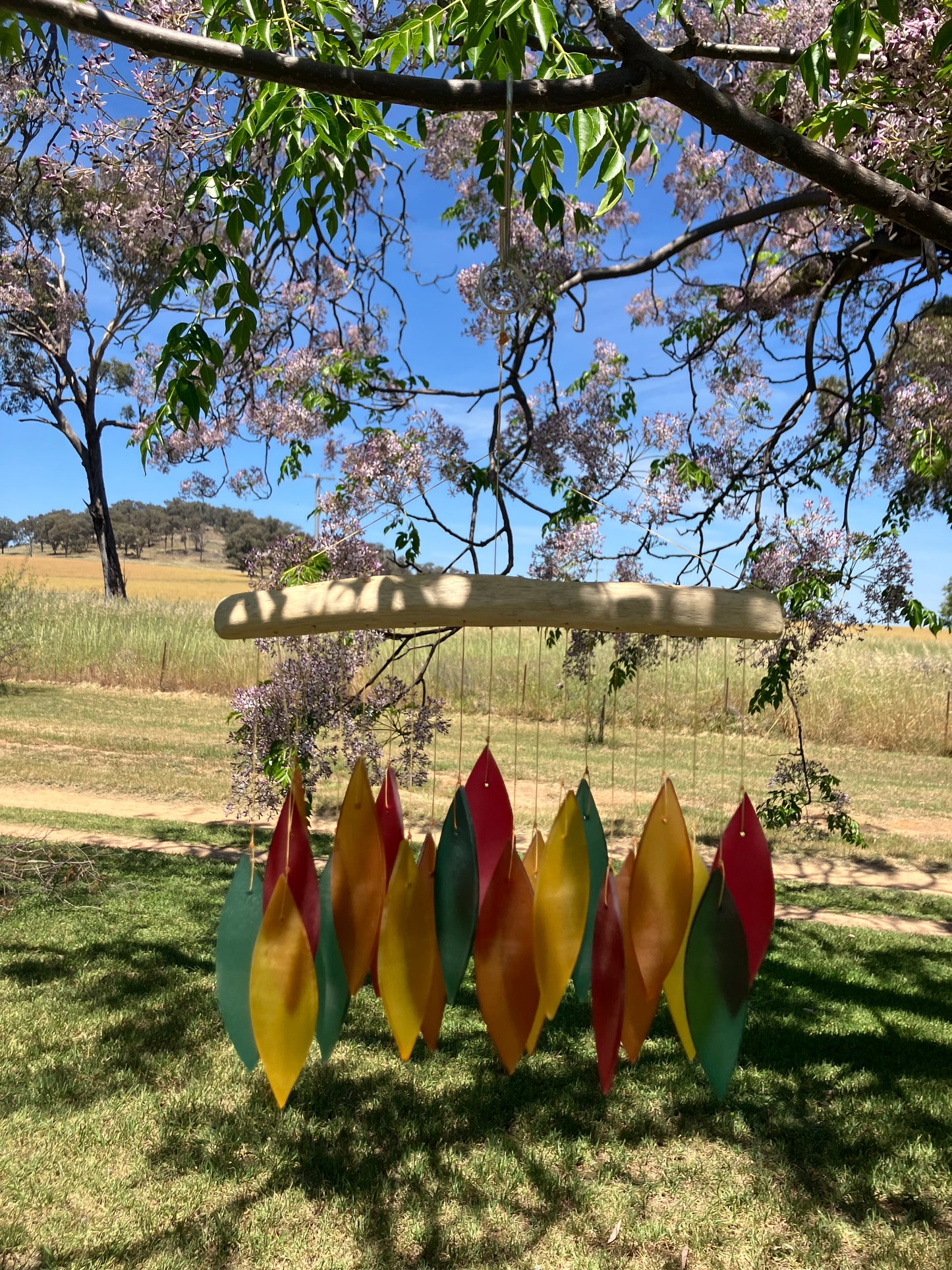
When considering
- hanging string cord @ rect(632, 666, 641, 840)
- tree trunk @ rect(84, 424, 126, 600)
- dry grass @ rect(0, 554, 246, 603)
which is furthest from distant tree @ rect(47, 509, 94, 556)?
hanging string cord @ rect(632, 666, 641, 840)

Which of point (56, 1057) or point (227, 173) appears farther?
point (56, 1057)

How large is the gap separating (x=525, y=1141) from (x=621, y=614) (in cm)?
262

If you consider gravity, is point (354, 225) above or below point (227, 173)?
above

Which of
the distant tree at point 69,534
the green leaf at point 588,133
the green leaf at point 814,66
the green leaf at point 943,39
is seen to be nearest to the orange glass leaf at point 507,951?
the green leaf at point 588,133

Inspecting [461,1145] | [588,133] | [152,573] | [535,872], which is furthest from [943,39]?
[152,573]

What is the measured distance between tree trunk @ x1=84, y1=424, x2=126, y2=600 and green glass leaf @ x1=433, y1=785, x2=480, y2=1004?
70.1 ft

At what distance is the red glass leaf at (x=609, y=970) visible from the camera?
4.63 feet

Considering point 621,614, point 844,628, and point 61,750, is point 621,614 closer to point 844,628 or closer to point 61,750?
point 844,628

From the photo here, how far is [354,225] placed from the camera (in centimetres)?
536

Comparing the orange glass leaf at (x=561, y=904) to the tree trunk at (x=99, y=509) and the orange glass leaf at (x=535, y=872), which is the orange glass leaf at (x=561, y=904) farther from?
the tree trunk at (x=99, y=509)

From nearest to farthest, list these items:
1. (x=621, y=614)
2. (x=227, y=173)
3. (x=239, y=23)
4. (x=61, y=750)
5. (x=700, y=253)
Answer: (x=621, y=614), (x=227, y=173), (x=239, y=23), (x=700, y=253), (x=61, y=750)

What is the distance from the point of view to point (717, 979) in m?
1.40

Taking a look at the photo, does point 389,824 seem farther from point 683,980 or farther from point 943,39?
point 943,39

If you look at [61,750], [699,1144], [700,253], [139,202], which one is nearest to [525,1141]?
[699,1144]
